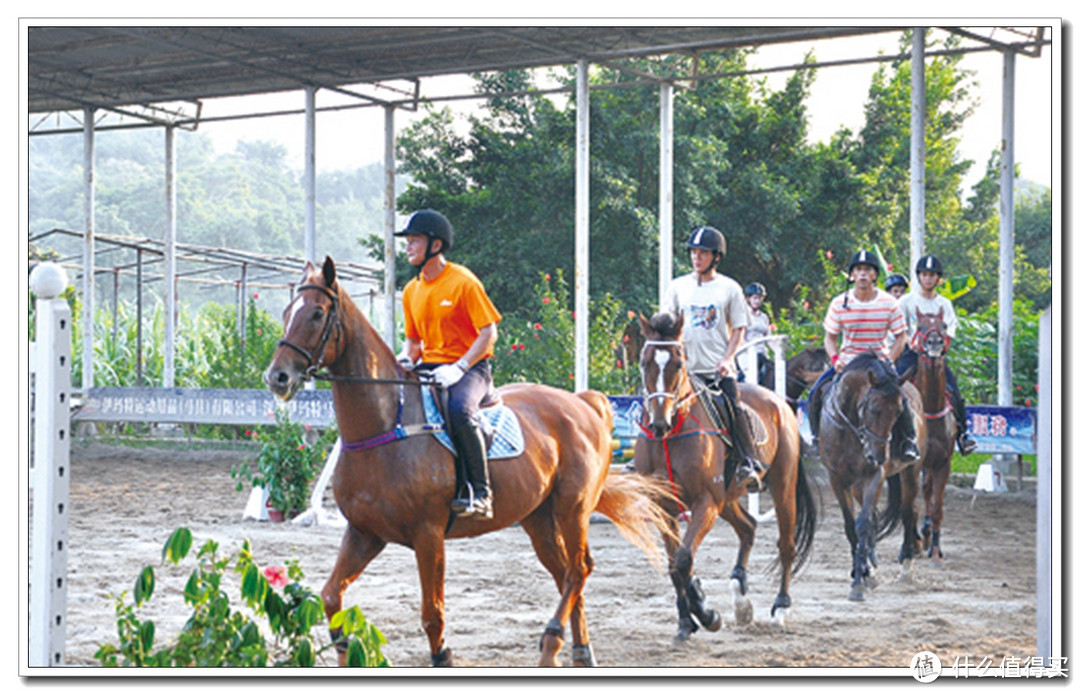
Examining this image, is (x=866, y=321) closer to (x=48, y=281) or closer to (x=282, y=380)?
(x=282, y=380)

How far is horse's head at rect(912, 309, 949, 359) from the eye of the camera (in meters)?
10.7

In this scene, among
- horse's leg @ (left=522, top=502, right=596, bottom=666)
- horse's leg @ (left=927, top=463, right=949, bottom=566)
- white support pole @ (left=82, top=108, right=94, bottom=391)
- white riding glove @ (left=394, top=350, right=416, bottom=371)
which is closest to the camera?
white riding glove @ (left=394, top=350, right=416, bottom=371)

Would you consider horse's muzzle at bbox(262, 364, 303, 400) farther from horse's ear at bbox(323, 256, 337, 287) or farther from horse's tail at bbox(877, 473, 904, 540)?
horse's tail at bbox(877, 473, 904, 540)

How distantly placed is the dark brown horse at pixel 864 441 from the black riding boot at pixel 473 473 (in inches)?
161

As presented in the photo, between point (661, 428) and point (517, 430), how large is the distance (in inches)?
51.5

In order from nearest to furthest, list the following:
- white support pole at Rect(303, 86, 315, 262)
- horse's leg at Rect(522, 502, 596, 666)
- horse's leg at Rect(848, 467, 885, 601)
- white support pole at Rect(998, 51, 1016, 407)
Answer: horse's leg at Rect(522, 502, 596, 666) → horse's leg at Rect(848, 467, 885, 601) → white support pole at Rect(998, 51, 1016, 407) → white support pole at Rect(303, 86, 315, 262)

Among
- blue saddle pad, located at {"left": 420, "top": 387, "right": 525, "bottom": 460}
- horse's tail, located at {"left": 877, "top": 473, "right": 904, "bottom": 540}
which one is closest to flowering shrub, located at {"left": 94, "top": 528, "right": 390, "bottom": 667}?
blue saddle pad, located at {"left": 420, "top": 387, "right": 525, "bottom": 460}

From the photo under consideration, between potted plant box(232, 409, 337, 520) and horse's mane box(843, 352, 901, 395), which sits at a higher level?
horse's mane box(843, 352, 901, 395)

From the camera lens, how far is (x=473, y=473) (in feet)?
19.3

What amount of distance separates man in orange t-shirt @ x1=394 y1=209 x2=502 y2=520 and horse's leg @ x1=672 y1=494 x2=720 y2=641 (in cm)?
160

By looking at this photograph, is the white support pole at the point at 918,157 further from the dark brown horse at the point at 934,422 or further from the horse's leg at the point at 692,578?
the horse's leg at the point at 692,578

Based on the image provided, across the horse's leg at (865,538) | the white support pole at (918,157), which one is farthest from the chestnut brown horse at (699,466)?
the white support pole at (918,157)

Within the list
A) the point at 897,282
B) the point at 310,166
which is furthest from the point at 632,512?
the point at 310,166

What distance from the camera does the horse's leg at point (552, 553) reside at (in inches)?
250
